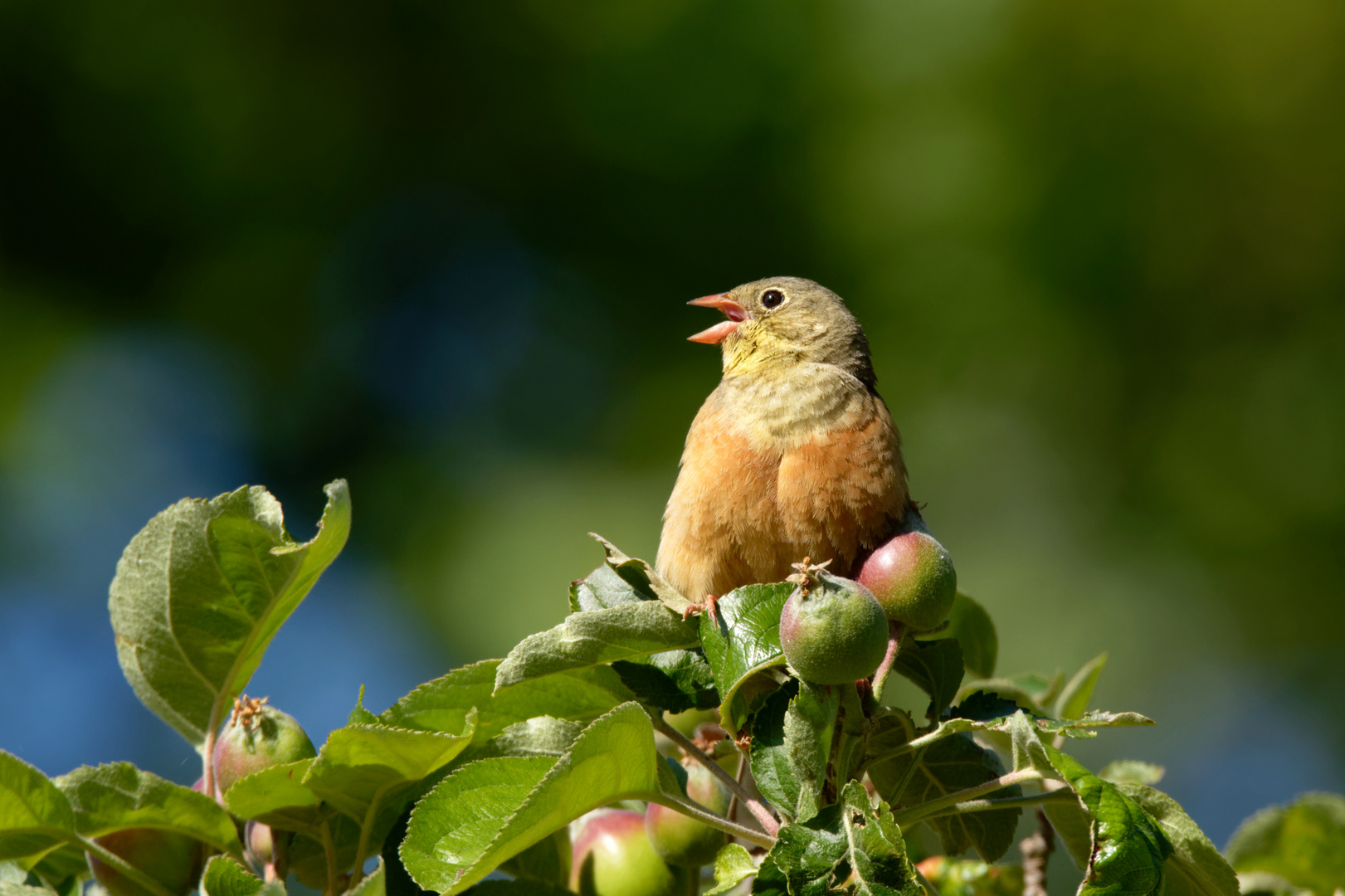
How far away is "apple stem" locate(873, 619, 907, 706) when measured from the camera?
147 cm

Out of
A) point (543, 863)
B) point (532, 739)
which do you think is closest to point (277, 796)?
point (532, 739)

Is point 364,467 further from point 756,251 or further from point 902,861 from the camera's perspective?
point 902,861

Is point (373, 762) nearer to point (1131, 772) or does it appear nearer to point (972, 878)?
point (972, 878)

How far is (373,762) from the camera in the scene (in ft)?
4.55

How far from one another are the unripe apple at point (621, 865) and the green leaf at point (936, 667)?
0.46 metres

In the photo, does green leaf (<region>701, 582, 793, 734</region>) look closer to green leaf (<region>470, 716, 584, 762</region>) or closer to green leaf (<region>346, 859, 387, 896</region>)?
green leaf (<region>470, 716, 584, 762</region>)

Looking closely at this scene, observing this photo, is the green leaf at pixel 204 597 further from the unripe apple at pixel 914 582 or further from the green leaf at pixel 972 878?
the green leaf at pixel 972 878

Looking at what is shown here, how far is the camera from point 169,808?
1.50 metres

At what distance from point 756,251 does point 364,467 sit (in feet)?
9.96

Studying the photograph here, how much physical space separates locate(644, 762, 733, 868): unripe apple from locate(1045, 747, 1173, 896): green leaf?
21.0 inches

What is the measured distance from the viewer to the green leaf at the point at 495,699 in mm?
1521

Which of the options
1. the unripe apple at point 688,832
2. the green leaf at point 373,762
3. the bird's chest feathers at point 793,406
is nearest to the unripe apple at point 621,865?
the unripe apple at point 688,832

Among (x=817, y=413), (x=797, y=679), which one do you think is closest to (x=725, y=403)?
(x=817, y=413)

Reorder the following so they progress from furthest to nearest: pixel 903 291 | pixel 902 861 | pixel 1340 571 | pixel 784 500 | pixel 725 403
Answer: pixel 903 291 → pixel 1340 571 → pixel 725 403 → pixel 784 500 → pixel 902 861
